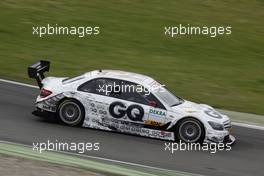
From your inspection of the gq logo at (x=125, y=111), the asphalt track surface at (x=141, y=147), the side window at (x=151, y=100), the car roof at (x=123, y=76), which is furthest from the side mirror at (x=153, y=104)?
the asphalt track surface at (x=141, y=147)

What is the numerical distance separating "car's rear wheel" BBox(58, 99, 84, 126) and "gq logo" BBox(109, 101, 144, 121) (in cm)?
73

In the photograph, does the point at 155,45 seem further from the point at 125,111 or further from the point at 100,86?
the point at 125,111

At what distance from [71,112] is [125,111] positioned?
1.24 meters

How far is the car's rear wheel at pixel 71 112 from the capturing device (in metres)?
14.0

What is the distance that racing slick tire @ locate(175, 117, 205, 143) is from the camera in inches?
531

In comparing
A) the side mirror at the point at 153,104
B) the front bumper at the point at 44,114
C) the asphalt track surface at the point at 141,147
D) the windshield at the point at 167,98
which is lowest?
the asphalt track surface at the point at 141,147

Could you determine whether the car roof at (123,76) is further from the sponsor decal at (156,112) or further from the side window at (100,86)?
the sponsor decal at (156,112)

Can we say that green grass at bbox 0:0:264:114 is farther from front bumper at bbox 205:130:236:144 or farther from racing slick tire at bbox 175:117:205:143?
racing slick tire at bbox 175:117:205:143

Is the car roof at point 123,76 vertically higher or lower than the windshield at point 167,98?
higher

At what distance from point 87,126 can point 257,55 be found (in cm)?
1245

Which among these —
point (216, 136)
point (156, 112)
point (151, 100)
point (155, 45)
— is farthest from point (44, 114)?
point (155, 45)

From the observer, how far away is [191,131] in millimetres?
13547

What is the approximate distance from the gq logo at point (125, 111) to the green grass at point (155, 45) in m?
4.70

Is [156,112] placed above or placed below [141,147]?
above
